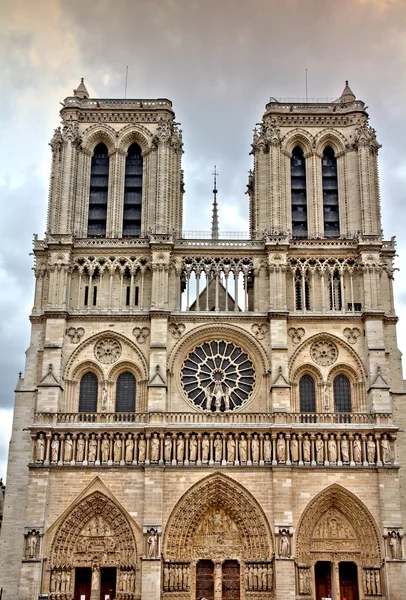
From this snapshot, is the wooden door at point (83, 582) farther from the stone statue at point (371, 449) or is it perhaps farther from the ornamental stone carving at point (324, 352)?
the ornamental stone carving at point (324, 352)

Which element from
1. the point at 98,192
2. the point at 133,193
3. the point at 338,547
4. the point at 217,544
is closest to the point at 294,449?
the point at 338,547

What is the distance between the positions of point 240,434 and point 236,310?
6.00 m

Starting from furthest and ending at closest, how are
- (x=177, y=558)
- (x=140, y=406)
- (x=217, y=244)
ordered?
(x=217, y=244), (x=140, y=406), (x=177, y=558)

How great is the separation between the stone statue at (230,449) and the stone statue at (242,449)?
270 mm

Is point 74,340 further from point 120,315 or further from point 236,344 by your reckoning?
point 236,344

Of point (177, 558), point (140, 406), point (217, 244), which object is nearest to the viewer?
point (177, 558)

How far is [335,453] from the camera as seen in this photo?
34.8 meters

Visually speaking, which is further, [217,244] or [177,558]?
[217,244]

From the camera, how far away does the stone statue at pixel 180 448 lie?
34625mm

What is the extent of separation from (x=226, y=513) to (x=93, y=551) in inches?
232

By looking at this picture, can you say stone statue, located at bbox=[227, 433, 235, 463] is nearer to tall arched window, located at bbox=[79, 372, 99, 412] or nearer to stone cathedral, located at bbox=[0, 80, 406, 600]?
stone cathedral, located at bbox=[0, 80, 406, 600]

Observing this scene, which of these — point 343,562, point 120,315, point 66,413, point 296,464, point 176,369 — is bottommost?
point 343,562

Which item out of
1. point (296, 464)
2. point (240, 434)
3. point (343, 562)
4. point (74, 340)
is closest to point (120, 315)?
point (74, 340)

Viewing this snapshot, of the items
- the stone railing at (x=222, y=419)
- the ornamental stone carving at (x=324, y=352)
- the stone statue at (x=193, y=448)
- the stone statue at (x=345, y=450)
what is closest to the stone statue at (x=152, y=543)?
the stone statue at (x=193, y=448)
